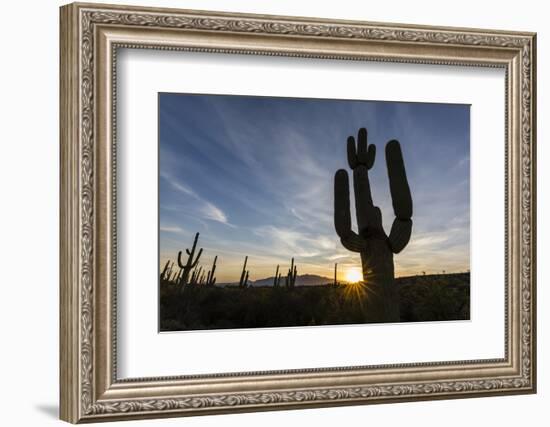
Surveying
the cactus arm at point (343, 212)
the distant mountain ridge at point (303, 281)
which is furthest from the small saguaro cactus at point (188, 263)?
the cactus arm at point (343, 212)

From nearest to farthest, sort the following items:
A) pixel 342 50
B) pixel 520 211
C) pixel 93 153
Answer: pixel 93 153, pixel 342 50, pixel 520 211

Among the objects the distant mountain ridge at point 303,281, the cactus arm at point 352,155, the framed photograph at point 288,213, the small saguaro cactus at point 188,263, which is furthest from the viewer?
the cactus arm at point 352,155

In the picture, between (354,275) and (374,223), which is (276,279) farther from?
(374,223)

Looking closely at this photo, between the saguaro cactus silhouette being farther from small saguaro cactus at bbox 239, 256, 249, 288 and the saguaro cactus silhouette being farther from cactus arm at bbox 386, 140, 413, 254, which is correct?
small saguaro cactus at bbox 239, 256, 249, 288

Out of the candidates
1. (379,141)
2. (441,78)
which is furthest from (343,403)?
(441,78)

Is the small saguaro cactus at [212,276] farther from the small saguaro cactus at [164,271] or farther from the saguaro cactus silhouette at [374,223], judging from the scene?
the saguaro cactus silhouette at [374,223]

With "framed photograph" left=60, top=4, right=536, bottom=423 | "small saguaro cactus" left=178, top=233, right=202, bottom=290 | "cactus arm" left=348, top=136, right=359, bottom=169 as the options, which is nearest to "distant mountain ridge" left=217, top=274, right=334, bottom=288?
"framed photograph" left=60, top=4, right=536, bottom=423

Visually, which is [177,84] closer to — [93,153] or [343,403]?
[93,153]
